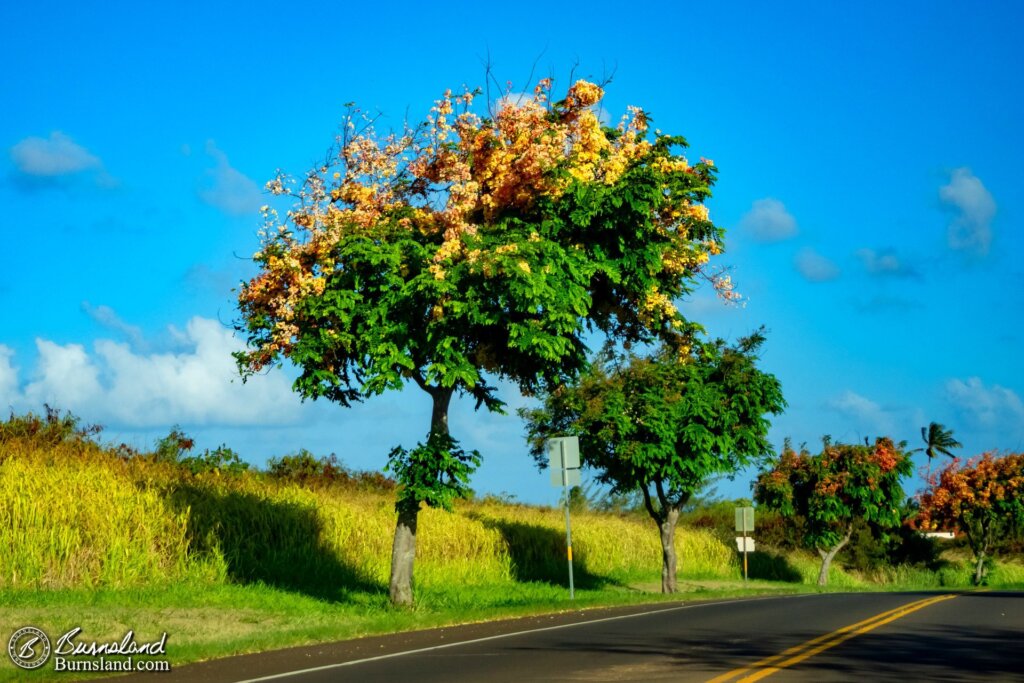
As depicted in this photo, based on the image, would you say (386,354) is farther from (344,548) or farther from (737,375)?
(737,375)

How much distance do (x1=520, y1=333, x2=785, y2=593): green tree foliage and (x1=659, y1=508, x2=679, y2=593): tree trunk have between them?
3 centimetres

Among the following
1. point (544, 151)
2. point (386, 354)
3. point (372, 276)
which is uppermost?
point (544, 151)

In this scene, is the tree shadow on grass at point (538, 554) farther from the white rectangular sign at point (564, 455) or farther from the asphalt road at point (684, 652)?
the asphalt road at point (684, 652)

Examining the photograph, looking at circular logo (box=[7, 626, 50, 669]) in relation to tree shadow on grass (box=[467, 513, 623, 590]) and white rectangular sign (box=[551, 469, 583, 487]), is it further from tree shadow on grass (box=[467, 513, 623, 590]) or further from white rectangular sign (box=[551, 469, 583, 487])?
tree shadow on grass (box=[467, 513, 623, 590])

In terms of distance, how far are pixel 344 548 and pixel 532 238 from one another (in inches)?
490

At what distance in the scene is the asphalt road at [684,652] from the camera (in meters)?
13.2

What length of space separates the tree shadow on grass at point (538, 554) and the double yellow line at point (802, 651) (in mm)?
18075

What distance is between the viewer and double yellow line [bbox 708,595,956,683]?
1273 cm

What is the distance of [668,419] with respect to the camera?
121ft

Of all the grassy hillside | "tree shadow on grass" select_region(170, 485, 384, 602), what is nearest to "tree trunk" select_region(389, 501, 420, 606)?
"tree shadow on grass" select_region(170, 485, 384, 602)

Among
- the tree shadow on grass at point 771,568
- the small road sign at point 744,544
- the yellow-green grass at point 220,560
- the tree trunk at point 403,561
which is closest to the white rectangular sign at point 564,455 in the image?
the yellow-green grass at point 220,560

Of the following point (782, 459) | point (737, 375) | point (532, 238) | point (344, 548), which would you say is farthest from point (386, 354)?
point (782, 459)

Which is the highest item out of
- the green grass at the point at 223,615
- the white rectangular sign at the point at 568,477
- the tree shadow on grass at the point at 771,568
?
the white rectangular sign at the point at 568,477

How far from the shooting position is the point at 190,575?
25.8 metres
